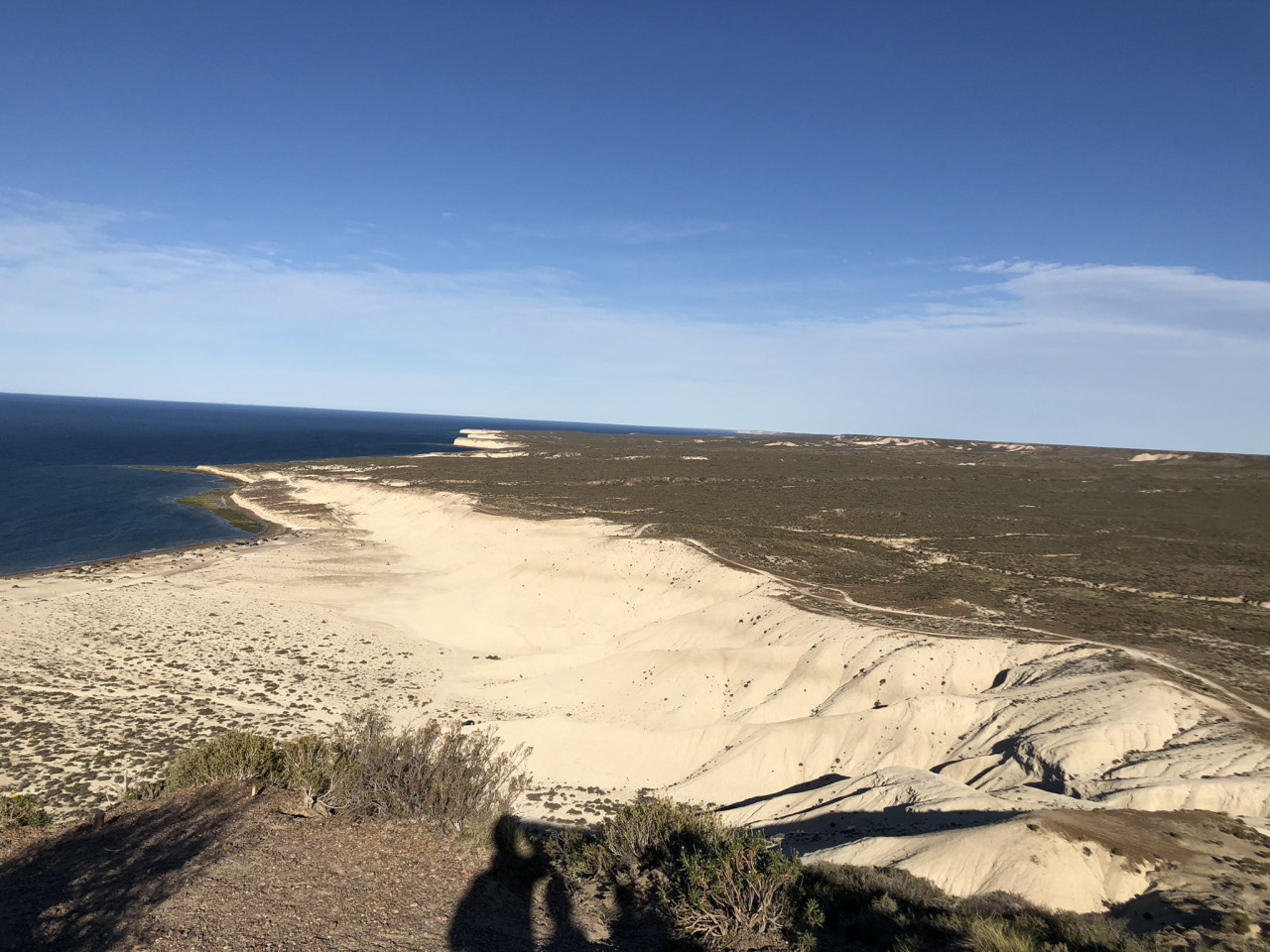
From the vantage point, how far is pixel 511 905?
10203 millimetres

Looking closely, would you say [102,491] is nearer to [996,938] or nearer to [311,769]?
[311,769]

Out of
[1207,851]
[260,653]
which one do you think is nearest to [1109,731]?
[1207,851]

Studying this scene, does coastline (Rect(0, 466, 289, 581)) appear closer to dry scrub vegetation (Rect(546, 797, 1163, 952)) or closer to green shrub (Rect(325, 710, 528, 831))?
green shrub (Rect(325, 710, 528, 831))

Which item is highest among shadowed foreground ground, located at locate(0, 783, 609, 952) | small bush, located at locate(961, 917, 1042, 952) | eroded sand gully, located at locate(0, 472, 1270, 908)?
small bush, located at locate(961, 917, 1042, 952)

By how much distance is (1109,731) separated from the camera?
1838cm

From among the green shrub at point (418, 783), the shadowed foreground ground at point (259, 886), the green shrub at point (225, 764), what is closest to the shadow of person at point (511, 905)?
the shadowed foreground ground at point (259, 886)

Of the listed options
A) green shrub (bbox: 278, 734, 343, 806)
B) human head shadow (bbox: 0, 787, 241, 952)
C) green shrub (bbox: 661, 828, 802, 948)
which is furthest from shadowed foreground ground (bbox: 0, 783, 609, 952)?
green shrub (bbox: 661, 828, 802, 948)

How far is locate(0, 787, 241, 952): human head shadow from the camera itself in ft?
26.8

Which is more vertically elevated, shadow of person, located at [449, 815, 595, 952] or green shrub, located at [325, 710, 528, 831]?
green shrub, located at [325, 710, 528, 831]

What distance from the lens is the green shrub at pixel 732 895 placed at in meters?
9.15

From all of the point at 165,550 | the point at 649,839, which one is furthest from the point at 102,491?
the point at 649,839

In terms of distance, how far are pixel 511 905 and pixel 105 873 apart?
20.5ft

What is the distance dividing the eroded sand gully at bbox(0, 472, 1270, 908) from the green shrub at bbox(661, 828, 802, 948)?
4.20 meters

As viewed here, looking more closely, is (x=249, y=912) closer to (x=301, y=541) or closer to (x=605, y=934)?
(x=605, y=934)
